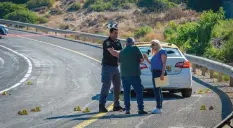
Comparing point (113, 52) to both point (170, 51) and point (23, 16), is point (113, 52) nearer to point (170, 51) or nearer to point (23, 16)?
point (170, 51)

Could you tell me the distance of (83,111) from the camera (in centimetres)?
1448

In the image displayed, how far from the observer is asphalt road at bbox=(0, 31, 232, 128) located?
12.8 m

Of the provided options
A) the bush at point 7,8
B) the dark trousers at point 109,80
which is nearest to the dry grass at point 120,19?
the bush at point 7,8

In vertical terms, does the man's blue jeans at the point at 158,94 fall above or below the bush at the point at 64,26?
above

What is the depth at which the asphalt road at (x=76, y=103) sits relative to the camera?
41.9 ft

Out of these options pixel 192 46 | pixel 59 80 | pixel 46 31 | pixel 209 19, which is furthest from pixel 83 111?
pixel 46 31

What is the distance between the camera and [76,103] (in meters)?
16.3

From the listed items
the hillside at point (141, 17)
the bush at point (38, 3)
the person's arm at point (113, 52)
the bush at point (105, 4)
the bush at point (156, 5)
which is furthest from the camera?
the bush at point (38, 3)

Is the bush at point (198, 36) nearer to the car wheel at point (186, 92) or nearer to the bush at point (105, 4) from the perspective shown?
the car wheel at point (186, 92)

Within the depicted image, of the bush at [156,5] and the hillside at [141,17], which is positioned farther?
the bush at [156,5]

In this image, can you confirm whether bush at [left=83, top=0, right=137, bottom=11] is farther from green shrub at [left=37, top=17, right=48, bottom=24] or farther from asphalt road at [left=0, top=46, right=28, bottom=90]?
asphalt road at [left=0, top=46, right=28, bottom=90]

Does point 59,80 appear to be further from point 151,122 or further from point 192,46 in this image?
point 192,46

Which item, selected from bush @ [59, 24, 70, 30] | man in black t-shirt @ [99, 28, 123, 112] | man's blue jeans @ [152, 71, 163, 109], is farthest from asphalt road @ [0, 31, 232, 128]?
bush @ [59, 24, 70, 30]

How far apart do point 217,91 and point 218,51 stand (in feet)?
41.4
